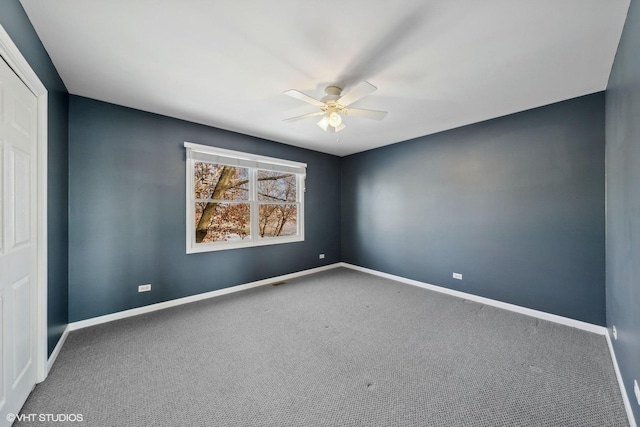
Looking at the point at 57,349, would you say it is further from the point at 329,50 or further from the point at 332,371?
the point at 329,50

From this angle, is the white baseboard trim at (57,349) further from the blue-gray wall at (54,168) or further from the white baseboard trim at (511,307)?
the white baseboard trim at (511,307)

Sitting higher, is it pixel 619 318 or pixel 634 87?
pixel 634 87

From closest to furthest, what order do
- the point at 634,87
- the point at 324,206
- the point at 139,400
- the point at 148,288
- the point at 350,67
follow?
the point at 634,87
the point at 139,400
the point at 350,67
the point at 148,288
the point at 324,206

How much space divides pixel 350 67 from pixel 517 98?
202 cm

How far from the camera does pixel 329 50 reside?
6.35 ft

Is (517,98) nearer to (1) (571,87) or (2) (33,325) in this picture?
(1) (571,87)

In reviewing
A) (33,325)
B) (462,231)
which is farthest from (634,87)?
(33,325)

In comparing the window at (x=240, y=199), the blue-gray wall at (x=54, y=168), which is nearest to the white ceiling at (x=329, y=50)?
the blue-gray wall at (x=54, y=168)

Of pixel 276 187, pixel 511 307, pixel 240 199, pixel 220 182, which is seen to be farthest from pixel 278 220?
pixel 511 307

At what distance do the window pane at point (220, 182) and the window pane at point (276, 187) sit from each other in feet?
0.97

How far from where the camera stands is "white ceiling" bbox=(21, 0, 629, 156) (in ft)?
5.14

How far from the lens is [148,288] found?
3.15 m

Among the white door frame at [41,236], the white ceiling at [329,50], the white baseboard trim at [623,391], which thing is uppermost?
the white ceiling at [329,50]

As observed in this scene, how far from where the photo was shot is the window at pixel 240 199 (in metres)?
3.60
